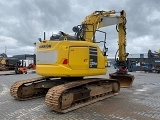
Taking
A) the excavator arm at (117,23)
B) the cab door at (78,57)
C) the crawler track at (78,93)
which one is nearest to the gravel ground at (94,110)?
the crawler track at (78,93)

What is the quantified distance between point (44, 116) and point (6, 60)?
3140 centimetres

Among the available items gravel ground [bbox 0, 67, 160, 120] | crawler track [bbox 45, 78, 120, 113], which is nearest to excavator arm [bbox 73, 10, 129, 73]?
crawler track [bbox 45, 78, 120, 113]

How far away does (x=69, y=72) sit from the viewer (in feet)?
26.0

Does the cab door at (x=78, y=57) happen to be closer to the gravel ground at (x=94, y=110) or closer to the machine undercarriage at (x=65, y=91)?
the machine undercarriage at (x=65, y=91)

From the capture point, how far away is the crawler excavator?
283 inches

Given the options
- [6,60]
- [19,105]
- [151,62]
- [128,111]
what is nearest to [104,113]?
[128,111]

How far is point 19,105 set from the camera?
783 centimetres

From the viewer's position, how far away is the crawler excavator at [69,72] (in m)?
7.20

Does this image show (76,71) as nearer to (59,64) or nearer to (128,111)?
(59,64)

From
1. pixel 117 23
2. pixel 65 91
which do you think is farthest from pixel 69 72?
pixel 117 23

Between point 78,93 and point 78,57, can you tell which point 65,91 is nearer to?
point 78,93

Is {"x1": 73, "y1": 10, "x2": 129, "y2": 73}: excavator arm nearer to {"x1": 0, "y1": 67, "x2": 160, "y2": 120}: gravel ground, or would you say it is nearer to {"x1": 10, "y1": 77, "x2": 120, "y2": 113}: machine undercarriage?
{"x1": 10, "y1": 77, "x2": 120, "y2": 113}: machine undercarriage

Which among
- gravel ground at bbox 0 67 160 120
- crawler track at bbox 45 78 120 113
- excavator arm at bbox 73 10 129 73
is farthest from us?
excavator arm at bbox 73 10 129 73

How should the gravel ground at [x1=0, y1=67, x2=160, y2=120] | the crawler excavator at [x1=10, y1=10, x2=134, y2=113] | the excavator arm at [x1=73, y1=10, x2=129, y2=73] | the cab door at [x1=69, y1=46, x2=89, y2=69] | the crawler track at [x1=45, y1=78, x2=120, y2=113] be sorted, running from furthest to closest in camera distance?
the excavator arm at [x1=73, y1=10, x2=129, y2=73], the cab door at [x1=69, y1=46, x2=89, y2=69], the crawler excavator at [x1=10, y1=10, x2=134, y2=113], the crawler track at [x1=45, y1=78, x2=120, y2=113], the gravel ground at [x1=0, y1=67, x2=160, y2=120]
